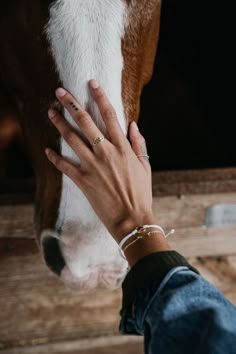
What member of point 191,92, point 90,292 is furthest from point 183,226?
point 191,92

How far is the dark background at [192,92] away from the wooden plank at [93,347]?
605mm

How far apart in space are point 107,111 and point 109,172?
9cm

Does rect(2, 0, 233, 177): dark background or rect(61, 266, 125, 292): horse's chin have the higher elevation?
rect(61, 266, 125, 292): horse's chin

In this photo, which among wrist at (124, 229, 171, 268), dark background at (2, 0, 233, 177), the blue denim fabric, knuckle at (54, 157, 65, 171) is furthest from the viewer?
dark background at (2, 0, 233, 177)

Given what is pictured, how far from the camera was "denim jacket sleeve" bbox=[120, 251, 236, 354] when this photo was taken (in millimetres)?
540

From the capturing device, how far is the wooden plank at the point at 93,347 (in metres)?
1.13

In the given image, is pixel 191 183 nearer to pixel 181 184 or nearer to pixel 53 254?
pixel 181 184

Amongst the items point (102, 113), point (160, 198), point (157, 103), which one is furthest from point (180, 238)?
point (157, 103)

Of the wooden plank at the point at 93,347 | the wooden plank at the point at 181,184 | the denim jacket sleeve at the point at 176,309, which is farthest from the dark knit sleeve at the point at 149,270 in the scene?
the wooden plank at the point at 93,347

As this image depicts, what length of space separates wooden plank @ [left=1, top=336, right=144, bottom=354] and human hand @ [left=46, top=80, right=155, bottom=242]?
53 cm

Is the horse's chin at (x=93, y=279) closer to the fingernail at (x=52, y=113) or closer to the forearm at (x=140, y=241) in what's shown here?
the forearm at (x=140, y=241)

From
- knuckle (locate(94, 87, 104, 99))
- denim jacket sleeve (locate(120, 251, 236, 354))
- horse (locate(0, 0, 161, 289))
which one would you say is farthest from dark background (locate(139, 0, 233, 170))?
denim jacket sleeve (locate(120, 251, 236, 354))

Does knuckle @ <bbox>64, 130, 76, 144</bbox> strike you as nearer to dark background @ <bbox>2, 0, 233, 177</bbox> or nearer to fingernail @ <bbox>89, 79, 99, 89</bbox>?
fingernail @ <bbox>89, 79, 99, 89</bbox>

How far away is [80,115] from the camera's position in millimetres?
723
